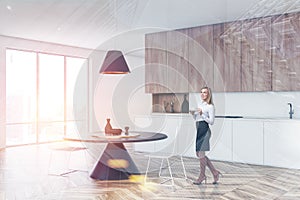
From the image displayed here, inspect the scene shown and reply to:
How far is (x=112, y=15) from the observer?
5.09m


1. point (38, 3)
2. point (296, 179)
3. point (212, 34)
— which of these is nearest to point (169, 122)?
point (212, 34)

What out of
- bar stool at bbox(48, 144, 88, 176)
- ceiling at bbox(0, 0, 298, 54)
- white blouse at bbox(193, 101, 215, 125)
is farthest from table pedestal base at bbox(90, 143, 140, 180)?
ceiling at bbox(0, 0, 298, 54)

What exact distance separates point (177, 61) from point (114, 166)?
265 cm

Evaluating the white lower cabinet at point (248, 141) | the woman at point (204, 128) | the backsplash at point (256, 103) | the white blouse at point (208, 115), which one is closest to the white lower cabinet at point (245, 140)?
the white lower cabinet at point (248, 141)

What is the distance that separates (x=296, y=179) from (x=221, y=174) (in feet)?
2.73

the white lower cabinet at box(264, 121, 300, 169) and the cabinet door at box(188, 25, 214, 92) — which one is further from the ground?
the cabinet door at box(188, 25, 214, 92)

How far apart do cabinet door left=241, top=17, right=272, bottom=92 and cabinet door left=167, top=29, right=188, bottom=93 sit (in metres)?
1.03

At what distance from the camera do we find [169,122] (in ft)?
18.8

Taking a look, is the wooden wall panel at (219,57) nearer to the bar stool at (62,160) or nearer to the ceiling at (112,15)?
the ceiling at (112,15)

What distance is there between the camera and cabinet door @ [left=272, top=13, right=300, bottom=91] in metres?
4.87

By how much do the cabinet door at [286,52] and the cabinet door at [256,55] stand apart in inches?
3.5

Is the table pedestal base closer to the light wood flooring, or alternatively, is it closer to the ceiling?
the light wood flooring

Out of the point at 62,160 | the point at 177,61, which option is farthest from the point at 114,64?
the point at 177,61

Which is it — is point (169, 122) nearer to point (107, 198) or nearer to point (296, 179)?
point (296, 179)
